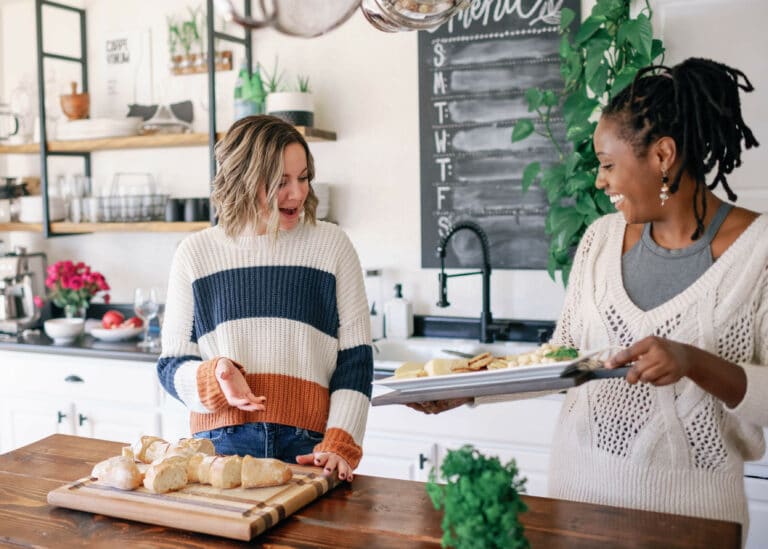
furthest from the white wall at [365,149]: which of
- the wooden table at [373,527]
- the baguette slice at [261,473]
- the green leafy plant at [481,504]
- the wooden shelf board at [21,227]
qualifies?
the green leafy plant at [481,504]

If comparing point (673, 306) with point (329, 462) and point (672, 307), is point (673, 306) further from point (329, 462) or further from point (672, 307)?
point (329, 462)

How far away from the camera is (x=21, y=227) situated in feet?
12.8

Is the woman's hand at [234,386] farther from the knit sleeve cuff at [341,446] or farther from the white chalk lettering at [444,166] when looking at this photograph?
the white chalk lettering at [444,166]

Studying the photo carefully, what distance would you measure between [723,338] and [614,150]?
402mm

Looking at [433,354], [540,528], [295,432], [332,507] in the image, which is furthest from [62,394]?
[540,528]

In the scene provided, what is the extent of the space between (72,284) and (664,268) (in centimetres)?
278

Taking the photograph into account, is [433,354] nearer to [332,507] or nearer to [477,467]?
[332,507]

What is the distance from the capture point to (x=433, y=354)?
130 inches

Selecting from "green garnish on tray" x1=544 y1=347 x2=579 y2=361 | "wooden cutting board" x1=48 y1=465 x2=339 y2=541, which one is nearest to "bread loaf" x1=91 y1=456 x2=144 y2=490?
"wooden cutting board" x1=48 y1=465 x2=339 y2=541

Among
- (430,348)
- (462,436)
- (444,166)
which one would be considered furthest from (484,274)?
(462,436)

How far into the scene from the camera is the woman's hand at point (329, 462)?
5.63 ft

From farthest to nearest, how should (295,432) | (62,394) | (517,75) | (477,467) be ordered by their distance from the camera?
(62,394) < (517,75) < (295,432) < (477,467)

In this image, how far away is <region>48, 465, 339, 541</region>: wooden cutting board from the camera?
4.71ft

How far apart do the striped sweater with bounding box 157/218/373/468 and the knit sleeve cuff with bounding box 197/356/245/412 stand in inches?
2.3
